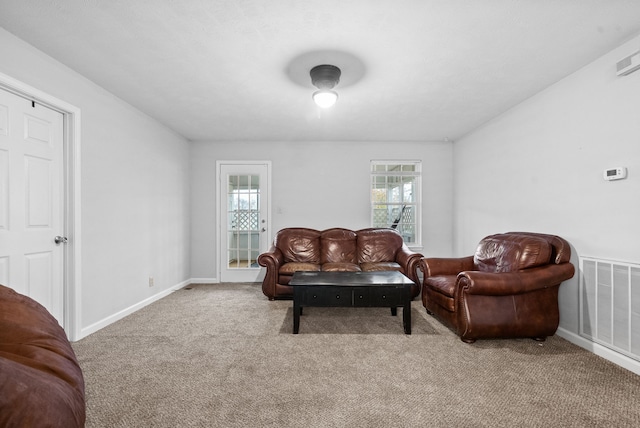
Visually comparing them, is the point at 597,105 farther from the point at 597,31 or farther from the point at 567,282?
the point at 567,282

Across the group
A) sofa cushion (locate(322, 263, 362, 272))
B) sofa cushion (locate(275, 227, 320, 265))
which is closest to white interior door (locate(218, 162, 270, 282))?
sofa cushion (locate(275, 227, 320, 265))

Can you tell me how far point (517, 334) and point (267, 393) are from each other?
2.22m

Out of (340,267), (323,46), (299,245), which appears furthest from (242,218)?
(323,46)

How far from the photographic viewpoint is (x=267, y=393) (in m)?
1.94

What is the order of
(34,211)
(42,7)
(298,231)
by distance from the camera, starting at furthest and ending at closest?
(298,231) → (34,211) → (42,7)

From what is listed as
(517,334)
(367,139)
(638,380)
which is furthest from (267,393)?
(367,139)

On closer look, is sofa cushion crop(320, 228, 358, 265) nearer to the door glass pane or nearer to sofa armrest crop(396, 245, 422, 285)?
sofa armrest crop(396, 245, 422, 285)

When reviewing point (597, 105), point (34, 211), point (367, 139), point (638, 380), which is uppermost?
point (367, 139)

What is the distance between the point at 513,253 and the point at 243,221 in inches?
159

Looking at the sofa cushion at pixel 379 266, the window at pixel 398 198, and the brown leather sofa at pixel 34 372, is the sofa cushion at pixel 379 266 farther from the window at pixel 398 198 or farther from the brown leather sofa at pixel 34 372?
the brown leather sofa at pixel 34 372

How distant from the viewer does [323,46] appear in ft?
7.72

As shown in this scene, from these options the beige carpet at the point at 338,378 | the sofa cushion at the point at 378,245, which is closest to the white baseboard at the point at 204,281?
the beige carpet at the point at 338,378

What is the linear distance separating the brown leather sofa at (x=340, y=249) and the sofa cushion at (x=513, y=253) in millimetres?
1075

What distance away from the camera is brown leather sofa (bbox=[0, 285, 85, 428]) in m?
0.70
